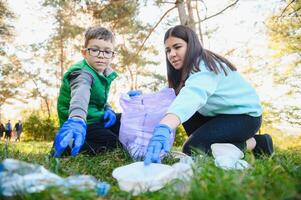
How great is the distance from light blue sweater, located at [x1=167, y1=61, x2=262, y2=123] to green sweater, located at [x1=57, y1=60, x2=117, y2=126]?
0.92m

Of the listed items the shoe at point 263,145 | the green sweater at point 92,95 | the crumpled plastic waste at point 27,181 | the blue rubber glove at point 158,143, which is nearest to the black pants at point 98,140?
the green sweater at point 92,95

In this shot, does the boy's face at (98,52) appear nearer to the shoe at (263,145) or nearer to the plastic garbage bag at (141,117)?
the plastic garbage bag at (141,117)

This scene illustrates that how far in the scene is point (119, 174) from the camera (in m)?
1.60

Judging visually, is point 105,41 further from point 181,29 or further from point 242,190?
point 242,190

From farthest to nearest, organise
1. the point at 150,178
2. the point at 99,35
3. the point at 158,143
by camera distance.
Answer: the point at 99,35 < the point at 158,143 < the point at 150,178

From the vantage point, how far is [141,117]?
9.61 ft

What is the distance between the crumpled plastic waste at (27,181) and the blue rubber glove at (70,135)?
3.36 feet

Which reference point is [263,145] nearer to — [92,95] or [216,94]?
[216,94]

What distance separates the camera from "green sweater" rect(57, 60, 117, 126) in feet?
10.1

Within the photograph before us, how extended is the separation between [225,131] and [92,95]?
1.22 metres

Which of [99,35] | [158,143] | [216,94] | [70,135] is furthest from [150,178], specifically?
[99,35]

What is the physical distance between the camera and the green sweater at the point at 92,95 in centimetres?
307

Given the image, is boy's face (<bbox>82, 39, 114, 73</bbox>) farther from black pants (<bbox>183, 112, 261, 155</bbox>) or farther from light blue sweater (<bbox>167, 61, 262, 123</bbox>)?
black pants (<bbox>183, 112, 261, 155</bbox>)

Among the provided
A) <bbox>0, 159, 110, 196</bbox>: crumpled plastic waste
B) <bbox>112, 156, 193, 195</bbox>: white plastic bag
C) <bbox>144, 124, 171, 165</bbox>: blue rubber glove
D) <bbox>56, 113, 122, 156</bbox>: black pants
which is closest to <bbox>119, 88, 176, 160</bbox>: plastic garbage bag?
<bbox>56, 113, 122, 156</bbox>: black pants
